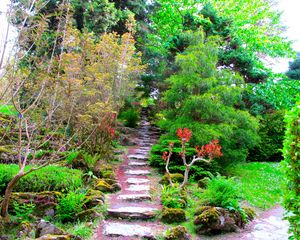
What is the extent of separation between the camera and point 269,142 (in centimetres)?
947

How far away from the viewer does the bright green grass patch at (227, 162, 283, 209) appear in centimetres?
537

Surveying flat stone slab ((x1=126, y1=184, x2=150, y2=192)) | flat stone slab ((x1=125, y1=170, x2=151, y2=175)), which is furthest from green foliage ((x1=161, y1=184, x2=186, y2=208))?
flat stone slab ((x1=125, y1=170, x2=151, y2=175))

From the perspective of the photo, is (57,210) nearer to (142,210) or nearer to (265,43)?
(142,210)

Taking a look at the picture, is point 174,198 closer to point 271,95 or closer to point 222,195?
point 222,195

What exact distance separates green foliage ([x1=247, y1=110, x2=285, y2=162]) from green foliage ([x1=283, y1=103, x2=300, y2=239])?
6764 millimetres

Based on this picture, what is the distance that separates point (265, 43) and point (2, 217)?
10.3 metres

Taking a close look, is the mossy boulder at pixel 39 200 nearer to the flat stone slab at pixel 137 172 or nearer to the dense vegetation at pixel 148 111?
the dense vegetation at pixel 148 111

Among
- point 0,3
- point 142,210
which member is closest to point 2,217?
point 142,210

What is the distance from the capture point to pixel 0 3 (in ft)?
10.4

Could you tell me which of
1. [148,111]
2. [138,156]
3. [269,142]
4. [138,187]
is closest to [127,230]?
[138,187]

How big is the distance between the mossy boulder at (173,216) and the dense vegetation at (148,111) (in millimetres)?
15

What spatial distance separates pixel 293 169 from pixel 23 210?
10.8 feet

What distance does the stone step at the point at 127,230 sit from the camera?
11.3 feet

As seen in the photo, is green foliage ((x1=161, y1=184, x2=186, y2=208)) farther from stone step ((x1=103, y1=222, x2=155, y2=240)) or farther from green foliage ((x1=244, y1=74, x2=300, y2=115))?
green foliage ((x1=244, y1=74, x2=300, y2=115))
